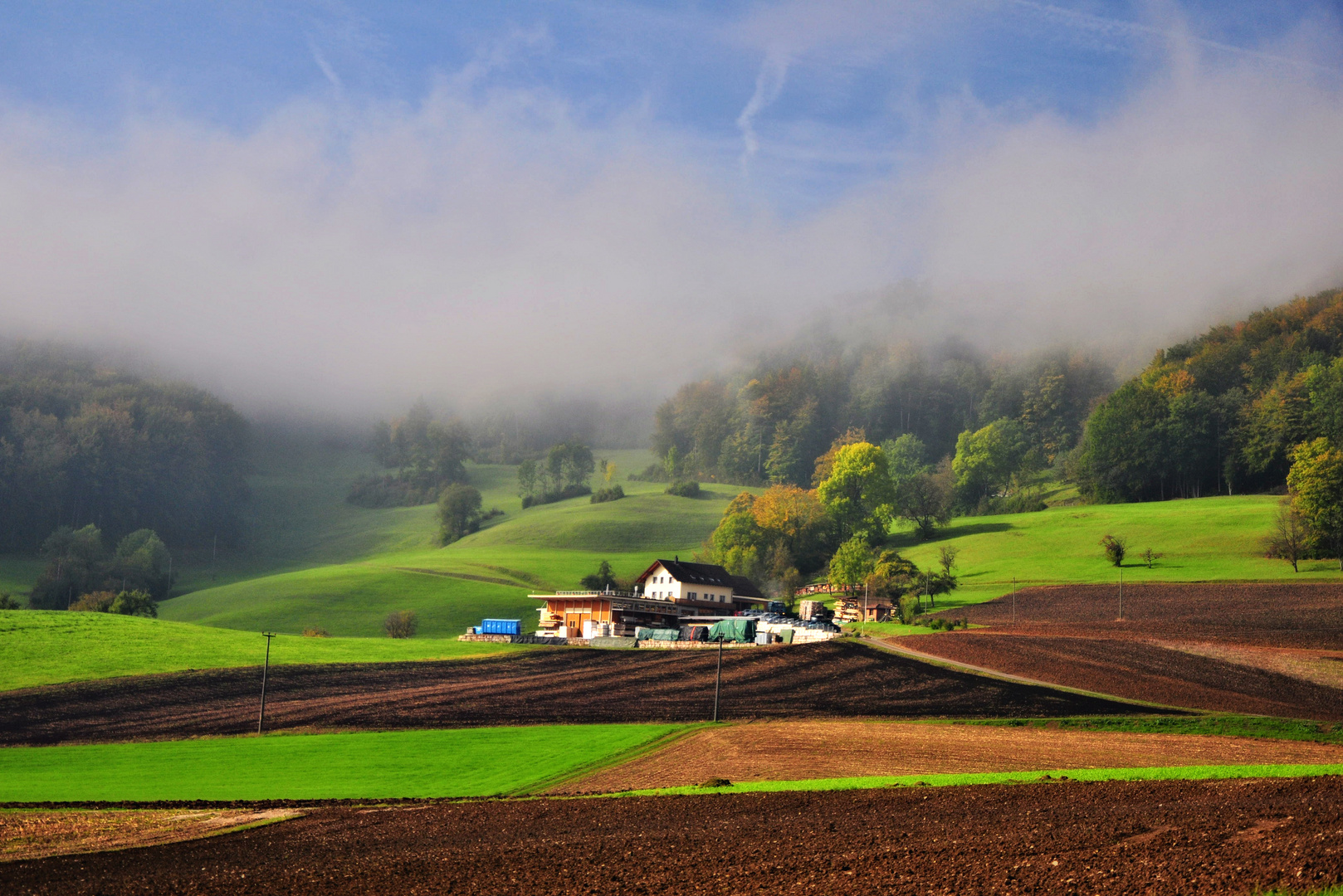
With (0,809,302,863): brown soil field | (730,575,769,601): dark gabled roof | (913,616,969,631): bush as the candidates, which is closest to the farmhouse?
(730,575,769,601): dark gabled roof

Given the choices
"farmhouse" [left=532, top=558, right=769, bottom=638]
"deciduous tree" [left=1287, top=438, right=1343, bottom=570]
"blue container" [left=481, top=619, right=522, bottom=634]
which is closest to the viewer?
"deciduous tree" [left=1287, top=438, right=1343, bottom=570]

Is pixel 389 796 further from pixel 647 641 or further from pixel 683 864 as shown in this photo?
pixel 647 641

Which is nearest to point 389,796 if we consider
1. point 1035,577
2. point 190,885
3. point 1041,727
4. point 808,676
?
point 190,885

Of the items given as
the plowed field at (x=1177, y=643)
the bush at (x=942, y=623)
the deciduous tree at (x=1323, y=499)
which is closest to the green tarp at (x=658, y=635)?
the plowed field at (x=1177, y=643)

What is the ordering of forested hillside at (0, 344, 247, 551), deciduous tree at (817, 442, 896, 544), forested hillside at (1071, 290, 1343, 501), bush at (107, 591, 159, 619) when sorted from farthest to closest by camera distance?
forested hillside at (0, 344, 247, 551) → deciduous tree at (817, 442, 896, 544) → forested hillside at (1071, 290, 1343, 501) → bush at (107, 591, 159, 619)

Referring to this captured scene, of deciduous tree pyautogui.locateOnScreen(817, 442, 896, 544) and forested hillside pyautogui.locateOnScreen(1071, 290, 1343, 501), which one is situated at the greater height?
forested hillside pyautogui.locateOnScreen(1071, 290, 1343, 501)

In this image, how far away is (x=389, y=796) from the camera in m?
29.9

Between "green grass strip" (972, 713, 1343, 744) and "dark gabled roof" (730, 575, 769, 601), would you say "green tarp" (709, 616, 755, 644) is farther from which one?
"green grass strip" (972, 713, 1343, 744)

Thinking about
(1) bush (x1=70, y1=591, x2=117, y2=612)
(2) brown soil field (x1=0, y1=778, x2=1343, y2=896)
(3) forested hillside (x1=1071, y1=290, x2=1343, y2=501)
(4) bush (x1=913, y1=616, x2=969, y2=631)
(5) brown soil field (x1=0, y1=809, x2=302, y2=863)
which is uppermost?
(3) forested hillside (x1=1071, y1=290, x2=1343, y2=501)

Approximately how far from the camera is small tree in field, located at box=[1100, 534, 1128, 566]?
91312 mm

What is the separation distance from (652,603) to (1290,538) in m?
58.4

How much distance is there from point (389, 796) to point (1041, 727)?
27.2 meters

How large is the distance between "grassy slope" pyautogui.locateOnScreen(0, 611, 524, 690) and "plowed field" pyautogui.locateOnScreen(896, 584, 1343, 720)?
3949cm

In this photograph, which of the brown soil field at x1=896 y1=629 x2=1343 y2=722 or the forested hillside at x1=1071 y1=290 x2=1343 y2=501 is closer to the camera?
the brown soil field at x1=896 y1=629 x2=1343 y2=722
